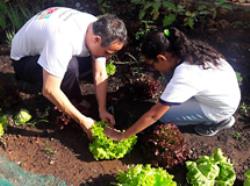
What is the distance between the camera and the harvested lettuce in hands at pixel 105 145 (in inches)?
166

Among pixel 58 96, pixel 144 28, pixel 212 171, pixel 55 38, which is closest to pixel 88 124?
pixel 58 96

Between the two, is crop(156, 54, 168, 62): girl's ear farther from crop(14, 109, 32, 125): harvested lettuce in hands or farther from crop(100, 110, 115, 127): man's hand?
crop(14, 109, 32, 125): harvested lettuce in hands

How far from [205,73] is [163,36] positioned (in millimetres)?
487

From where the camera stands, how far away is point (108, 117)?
4496mm

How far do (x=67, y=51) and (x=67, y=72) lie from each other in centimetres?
41

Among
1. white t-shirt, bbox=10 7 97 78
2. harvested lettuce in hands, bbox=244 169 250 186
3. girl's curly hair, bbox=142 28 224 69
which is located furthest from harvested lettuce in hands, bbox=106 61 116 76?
harvested lettuce in hands, bbox=244 169 250 186

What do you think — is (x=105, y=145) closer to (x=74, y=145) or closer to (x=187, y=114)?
(x=74, y=145)

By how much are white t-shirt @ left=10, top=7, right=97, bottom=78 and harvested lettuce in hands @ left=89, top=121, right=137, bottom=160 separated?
0.57 meters

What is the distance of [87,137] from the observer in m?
4.58

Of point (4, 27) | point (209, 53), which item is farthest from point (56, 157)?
point (4, 27)

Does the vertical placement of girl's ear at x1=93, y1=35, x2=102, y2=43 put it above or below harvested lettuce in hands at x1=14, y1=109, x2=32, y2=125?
above

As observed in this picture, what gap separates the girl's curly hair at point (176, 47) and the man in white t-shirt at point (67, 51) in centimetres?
29

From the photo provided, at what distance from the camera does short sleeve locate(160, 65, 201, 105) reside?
3855 mm

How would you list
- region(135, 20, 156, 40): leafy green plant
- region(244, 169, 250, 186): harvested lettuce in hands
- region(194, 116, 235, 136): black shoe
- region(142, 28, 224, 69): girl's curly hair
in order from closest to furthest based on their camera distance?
region(142, 28, 224, 69): girl's curly hair → region(244, 169, 250, 186): harvested lettuce in hands → region(194, 116, 235, 136): black shoe → region(135, 20, 156, 40): leafy green plant
